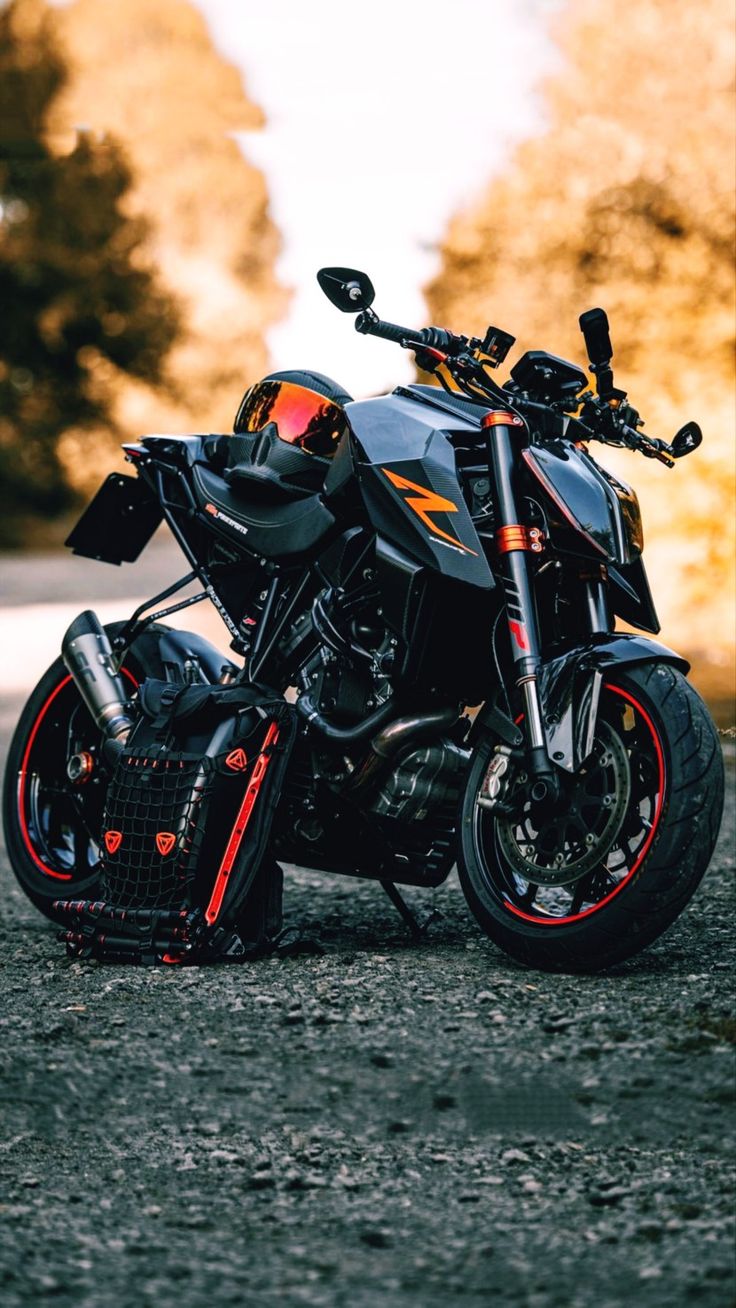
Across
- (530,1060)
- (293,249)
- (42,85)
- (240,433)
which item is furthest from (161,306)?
(530,1060)

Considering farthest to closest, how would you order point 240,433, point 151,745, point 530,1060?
Answer: point 240,433 → point 151,745 → point 530,1060

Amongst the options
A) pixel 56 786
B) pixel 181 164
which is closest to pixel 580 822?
pixel 56 786

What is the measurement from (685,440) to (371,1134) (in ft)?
6.42

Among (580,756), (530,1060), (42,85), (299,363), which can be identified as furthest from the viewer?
(42,85)

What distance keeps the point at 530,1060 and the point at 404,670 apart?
3.71ft

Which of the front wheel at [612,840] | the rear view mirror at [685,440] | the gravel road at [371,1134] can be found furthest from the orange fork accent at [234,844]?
the rear view mirror at [685,440]

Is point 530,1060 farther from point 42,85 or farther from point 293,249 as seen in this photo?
point 42,85

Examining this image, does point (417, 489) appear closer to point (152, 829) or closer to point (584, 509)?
point (584, 509)

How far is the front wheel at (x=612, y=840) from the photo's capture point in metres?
3.88

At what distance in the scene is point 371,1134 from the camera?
3.34 m

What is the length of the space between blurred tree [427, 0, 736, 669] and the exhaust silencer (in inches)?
202

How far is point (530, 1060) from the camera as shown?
11.6ft

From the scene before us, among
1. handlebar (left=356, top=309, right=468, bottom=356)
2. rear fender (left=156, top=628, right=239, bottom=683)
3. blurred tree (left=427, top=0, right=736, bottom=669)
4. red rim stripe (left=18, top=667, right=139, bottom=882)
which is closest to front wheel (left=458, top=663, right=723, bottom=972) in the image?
handlebar (left=356, top=309, right=468, bottom=356)

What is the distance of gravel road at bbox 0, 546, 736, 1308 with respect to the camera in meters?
2.75
